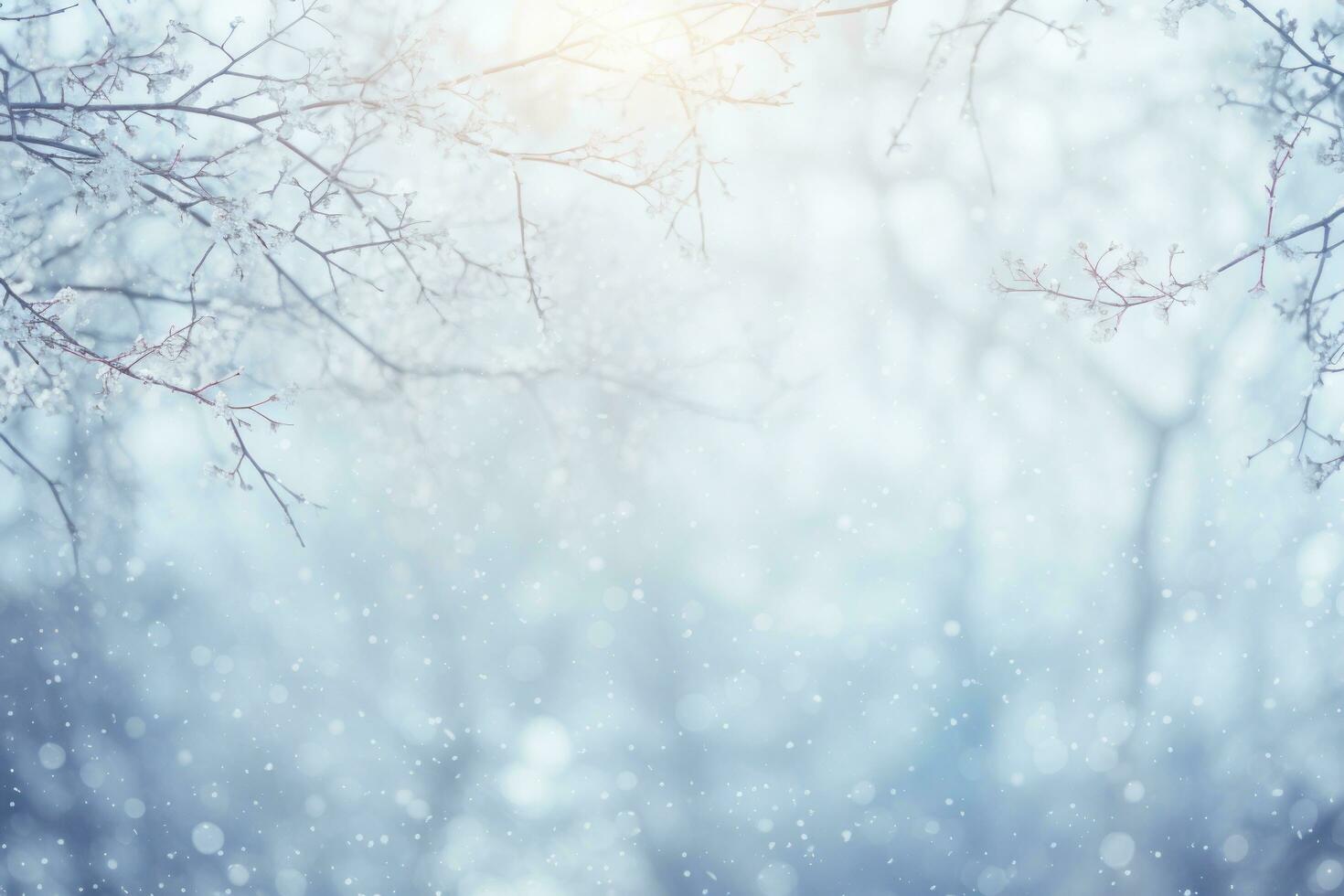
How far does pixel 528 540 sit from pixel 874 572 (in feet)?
4.59

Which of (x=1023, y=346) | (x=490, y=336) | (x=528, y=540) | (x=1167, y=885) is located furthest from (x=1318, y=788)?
(x=490, y=336)

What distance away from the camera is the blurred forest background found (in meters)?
2.96

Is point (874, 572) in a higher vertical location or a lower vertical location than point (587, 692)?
higher

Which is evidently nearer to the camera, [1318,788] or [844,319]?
[844,319]

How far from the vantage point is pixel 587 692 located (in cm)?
313

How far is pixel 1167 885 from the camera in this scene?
3.29m

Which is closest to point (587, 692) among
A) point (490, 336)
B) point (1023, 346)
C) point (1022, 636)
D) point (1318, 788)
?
point (490, 336)

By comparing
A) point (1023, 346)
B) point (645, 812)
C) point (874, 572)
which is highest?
Result: point (1023, 346)

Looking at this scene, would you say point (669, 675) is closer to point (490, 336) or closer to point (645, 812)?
point (645, 812)

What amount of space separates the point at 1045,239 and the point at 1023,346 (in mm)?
410

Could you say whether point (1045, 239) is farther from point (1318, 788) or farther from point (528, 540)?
point (1318, 788)

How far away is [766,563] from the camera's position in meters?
3.12

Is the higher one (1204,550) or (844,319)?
(844,319)

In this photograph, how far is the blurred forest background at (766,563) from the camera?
9.71 feet
